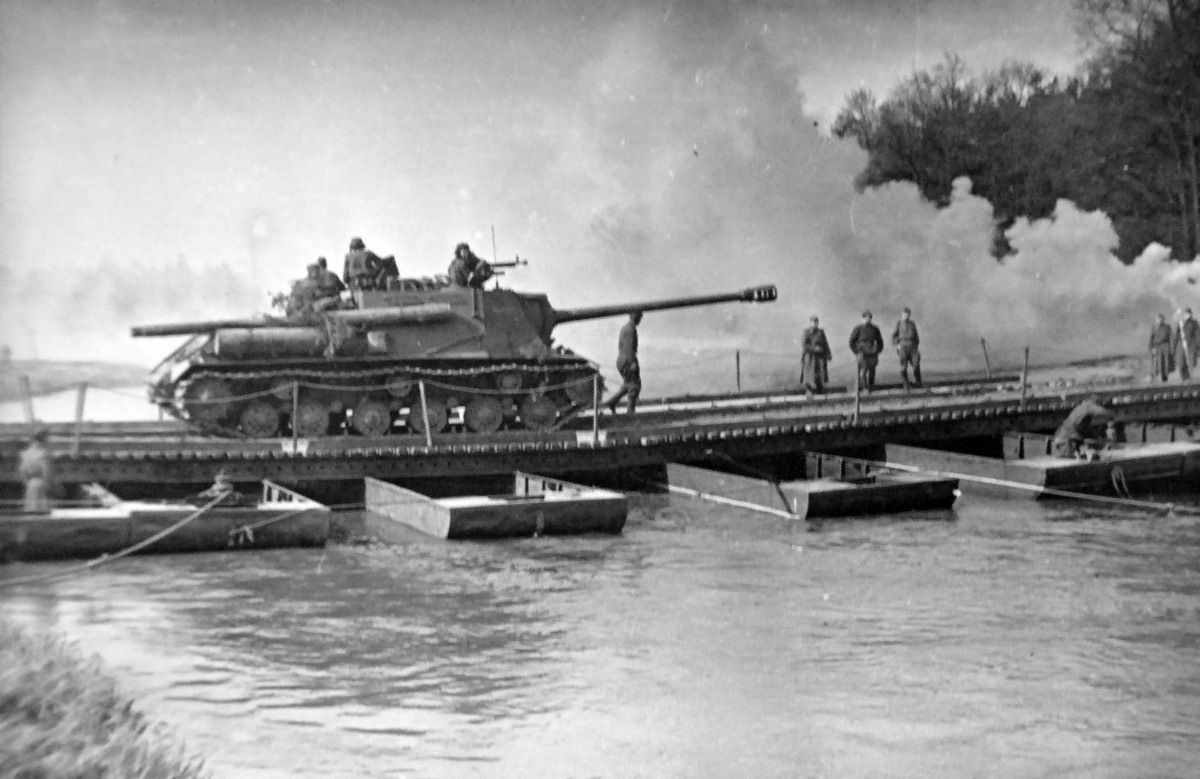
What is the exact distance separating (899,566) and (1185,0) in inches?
419

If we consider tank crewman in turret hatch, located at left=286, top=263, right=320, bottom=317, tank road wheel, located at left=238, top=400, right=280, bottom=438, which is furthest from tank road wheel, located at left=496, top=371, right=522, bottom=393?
tank road wheel, located at left=238, top=400, right=280, bottom=438

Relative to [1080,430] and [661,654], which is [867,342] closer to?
[1080,430]

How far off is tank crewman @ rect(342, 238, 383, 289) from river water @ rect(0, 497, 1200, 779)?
3.88 metres

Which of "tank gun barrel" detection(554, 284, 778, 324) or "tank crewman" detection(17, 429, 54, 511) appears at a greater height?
"tank gun barrel" detection(554, 284, 778, 324)

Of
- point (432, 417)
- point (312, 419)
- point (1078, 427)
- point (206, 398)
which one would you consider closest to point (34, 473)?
point (206, 398)

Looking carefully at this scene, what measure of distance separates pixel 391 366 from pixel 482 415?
3.25 feet

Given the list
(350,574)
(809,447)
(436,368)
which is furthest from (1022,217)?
(350,574)

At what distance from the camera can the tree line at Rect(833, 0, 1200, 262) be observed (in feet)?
48.8

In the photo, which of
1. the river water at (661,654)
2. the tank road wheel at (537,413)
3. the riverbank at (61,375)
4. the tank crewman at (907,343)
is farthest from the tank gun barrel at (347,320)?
the tank crewman at (907,343)

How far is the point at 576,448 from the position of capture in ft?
32.5

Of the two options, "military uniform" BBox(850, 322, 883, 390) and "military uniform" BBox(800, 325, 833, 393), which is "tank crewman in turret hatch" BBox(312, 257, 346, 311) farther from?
"military uniform" BBox(850, 322, 883, 390)

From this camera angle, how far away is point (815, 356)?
47.4 feet

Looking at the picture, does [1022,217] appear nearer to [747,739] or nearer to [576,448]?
[576,448]

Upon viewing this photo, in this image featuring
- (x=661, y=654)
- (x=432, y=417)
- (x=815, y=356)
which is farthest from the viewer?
(x=815, y=356)
